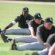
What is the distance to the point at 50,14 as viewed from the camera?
6809 millimetres

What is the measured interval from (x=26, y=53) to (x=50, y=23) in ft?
1.89

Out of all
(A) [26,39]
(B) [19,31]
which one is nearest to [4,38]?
(A) [26,39]

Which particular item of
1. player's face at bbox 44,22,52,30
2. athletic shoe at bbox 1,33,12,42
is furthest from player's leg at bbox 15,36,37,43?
player's face at bbox 44,22,52,30

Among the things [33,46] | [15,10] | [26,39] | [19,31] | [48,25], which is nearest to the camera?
[48,25]

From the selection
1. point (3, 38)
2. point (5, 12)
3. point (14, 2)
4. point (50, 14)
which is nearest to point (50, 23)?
point (3, 38)

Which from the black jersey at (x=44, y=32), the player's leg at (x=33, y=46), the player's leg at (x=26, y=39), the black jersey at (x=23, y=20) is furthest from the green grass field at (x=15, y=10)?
the black jersey at (x=44, y=32)

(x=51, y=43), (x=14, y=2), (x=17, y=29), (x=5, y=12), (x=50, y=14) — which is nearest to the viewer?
(x=51, y=43)

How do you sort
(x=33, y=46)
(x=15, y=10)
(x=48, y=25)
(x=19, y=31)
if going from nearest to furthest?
(x=48, y=25) < (x=33, y=46) < (x=19, y=31) < (x=15, y=10)

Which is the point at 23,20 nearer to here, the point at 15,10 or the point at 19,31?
the point at 19,31

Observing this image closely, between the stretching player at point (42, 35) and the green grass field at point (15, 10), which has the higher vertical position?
the stretching player at point (42, 35)

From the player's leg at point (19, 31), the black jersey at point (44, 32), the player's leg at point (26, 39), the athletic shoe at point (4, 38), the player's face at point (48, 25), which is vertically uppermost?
the player's face at point (48, 25)

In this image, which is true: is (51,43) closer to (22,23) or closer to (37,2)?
(22,23)

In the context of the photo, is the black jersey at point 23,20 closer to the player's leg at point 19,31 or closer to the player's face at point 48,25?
the player's leg at point 19,31

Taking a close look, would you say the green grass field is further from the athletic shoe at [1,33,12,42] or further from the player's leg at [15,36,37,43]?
the player's leg at [15,36,37,43]
